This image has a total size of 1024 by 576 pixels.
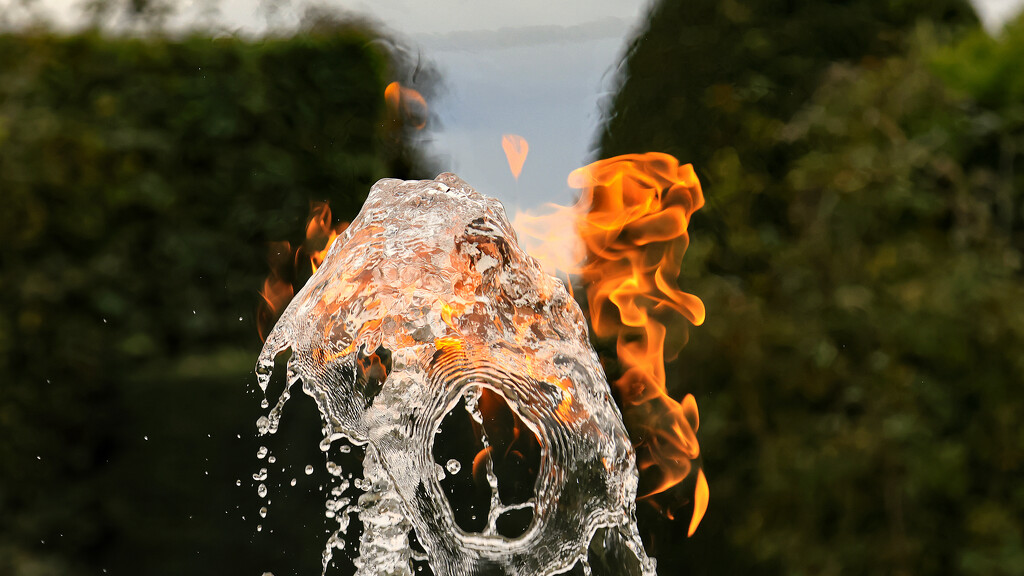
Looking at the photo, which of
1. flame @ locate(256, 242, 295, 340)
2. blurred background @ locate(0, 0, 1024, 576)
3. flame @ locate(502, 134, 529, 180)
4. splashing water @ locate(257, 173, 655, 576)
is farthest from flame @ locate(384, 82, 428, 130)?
splashing water @ locate(257, 173, 655, 576)

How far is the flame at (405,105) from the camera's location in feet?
10.00

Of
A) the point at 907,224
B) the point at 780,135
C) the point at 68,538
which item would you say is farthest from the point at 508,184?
the point at 68,538

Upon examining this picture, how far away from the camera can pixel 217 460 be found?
2.93 meters

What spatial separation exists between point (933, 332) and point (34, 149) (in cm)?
312

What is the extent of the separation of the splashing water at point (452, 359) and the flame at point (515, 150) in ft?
3.39

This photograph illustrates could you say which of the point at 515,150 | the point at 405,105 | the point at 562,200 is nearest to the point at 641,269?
the point at 562,200

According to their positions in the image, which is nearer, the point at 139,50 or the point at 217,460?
the point at 217,460

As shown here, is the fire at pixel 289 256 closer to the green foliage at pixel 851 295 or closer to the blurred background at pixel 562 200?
the blurred background at pixel 562 200

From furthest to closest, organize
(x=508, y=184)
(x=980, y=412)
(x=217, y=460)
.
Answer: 1. (x=217, y=460)
2. (x=508, y=184)
3. (x=980, y=412)

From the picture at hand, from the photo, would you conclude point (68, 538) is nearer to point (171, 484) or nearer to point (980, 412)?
point (171, 484)

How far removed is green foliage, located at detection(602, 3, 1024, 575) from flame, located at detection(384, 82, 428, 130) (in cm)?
70

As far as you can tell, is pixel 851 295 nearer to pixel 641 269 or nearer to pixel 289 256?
pixel 641 269

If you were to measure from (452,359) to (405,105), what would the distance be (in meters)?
1.65

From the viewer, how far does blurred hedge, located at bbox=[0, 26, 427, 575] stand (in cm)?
301
